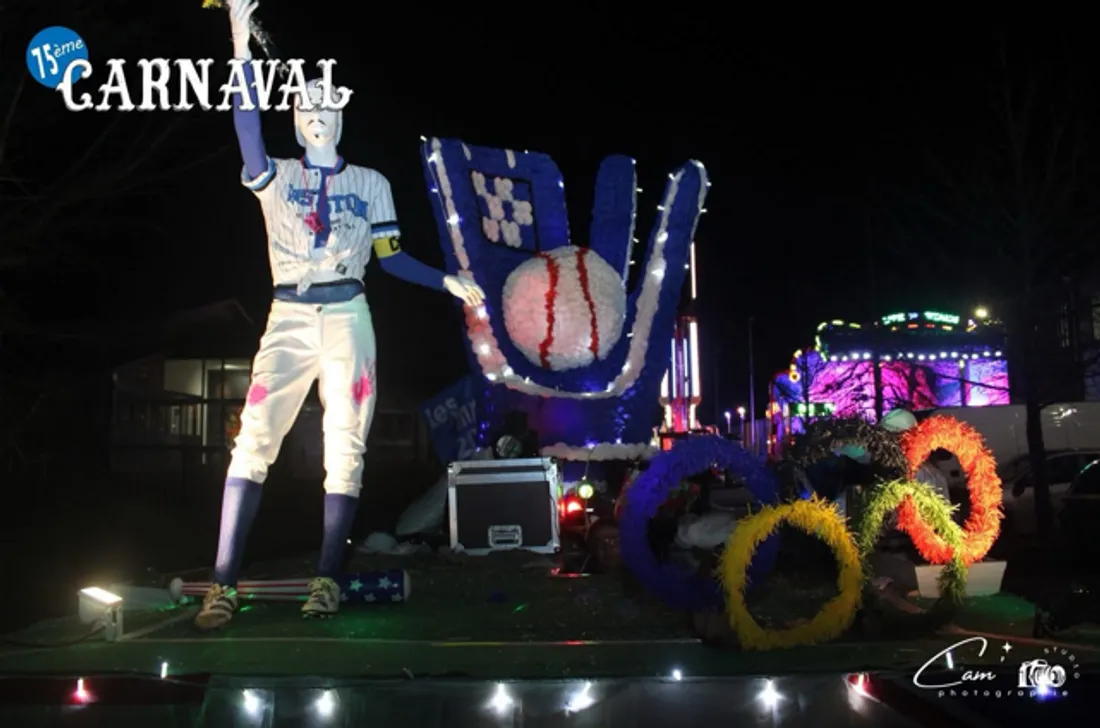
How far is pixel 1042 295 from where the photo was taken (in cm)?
1461

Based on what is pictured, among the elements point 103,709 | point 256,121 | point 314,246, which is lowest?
point 103,709

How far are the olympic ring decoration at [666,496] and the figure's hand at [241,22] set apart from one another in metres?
3.72

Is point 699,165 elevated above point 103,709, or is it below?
above

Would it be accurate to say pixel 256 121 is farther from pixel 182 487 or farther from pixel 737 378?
pixel 737 378

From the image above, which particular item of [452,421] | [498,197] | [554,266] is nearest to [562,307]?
[554,266]

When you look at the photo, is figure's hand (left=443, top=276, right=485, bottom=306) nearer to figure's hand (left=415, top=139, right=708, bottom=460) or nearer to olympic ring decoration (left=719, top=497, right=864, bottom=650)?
olympic ring decoration (left=719, top=497, right=864, bottom=650)

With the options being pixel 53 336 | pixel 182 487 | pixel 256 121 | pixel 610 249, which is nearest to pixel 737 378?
pixel 182 487

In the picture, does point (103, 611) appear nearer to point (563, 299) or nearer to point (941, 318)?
point (563, 299)

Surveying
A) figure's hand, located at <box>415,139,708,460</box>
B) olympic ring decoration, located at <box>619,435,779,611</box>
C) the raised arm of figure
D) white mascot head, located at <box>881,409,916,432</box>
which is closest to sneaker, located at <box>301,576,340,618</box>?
olympic ring decoration, located at <box>619,435,779,611</box>

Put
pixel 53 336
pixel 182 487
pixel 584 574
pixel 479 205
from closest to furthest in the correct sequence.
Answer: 1. pixel 584 574
2. pixel 53 336
3. pixel 479 205
4. pixel 182 487

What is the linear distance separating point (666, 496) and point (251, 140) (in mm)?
3570

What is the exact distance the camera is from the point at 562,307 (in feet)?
39.3

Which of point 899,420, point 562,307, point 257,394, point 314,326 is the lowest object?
point 899,420

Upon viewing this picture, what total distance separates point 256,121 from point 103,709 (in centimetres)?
361
